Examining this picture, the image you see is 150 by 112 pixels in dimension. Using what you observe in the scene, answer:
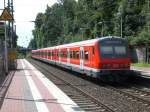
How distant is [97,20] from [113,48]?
2857 inches

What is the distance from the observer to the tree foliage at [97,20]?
75.9 meters

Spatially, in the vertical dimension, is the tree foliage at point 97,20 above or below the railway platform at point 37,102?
above

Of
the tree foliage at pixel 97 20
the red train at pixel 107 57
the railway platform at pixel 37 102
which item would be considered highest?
the tree foliage at pixel 97 20

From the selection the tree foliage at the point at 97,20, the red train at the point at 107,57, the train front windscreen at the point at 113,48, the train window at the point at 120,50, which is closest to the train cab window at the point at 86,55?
the red train at the point at 107,57

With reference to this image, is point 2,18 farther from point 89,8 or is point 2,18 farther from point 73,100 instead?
point 89,8

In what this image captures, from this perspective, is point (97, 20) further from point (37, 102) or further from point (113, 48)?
point (37, 102)

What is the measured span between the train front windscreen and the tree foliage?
106 feet

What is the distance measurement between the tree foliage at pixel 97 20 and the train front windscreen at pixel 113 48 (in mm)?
32352

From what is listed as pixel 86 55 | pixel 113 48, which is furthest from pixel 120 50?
pixel 86 55

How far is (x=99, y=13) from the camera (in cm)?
9706

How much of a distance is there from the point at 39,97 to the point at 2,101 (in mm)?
1886

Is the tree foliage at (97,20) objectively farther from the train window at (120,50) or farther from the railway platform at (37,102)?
the railway platform at (37,102)

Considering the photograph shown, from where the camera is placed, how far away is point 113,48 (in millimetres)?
26609

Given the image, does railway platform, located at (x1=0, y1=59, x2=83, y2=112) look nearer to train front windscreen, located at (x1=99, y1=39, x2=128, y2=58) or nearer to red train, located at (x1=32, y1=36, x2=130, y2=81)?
red train, located at (x1=32, y1=36, x2=130, y2=81)
